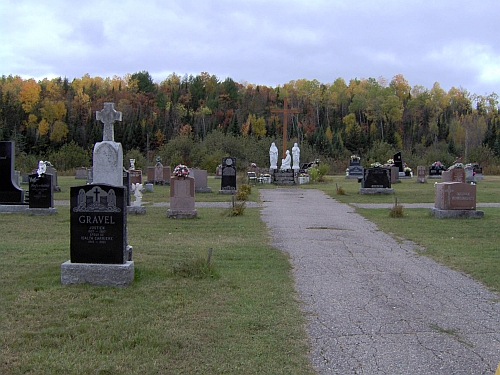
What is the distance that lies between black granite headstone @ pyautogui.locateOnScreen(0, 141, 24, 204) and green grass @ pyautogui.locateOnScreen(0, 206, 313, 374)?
27.9ft

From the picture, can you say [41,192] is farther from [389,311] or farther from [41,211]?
[389,311]

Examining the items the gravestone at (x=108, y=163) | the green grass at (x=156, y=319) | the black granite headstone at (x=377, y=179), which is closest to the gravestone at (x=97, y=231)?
the green grass at (x=156, y=319)

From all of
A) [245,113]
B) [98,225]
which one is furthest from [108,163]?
[245,113]

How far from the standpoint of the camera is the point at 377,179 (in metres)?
26.8

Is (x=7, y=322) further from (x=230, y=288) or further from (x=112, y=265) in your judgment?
(x=230, y=288)

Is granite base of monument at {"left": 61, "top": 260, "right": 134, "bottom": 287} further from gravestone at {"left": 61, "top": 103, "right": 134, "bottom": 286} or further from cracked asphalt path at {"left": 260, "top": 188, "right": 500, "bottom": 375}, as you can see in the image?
cracked asphalt path at {"left": 260, "top": 188, "right": 500, "bottom": 375}

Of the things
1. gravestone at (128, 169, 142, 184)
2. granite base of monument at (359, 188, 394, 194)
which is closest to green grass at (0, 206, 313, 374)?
granite base of monument at (359, 188, 394, 194)

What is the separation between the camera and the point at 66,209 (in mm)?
18719

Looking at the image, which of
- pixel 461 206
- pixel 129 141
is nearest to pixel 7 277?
pixel 461 206

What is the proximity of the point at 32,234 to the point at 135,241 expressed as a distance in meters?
2.73

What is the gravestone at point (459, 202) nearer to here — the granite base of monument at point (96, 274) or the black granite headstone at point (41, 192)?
the granite base of monument at point (96, 274)

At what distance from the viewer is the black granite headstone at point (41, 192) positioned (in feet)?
54.9

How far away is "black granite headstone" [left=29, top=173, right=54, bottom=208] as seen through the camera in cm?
1672

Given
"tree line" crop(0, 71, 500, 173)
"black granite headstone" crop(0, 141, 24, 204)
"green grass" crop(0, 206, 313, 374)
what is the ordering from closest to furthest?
"green grass" crop(0, 206, 313, 374) → "black granite headstone" crop(0, 141, 24, 204) → "tree line" crop(0, 71, 500, 173)
